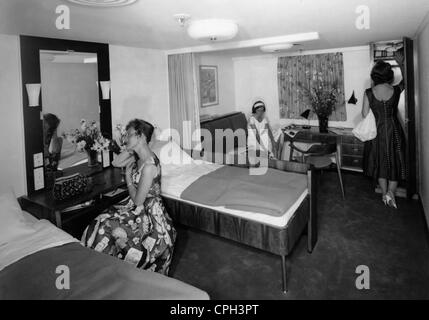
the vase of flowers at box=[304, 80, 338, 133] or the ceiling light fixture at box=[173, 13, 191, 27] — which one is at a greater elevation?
the ceiling light fixture at box=[173, 13, 191, 27]

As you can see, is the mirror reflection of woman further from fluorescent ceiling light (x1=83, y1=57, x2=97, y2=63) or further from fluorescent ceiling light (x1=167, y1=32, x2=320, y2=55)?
fluorescent ceiling light (x1=167, y1=32, x2=320, y2=55)

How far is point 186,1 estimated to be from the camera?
1914 mm

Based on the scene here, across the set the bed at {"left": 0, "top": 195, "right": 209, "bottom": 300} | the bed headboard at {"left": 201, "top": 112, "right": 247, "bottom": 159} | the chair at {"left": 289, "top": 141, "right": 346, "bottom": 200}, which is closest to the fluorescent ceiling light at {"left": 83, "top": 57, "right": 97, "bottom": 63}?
the bed headboard at {"left": 201, "top": 112, "right": 247, "bottom": 159}

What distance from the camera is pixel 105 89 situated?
347 centimetres

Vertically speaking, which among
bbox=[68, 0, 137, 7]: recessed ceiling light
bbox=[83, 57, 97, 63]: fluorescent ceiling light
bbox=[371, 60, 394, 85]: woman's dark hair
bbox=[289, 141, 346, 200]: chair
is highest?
bbox=[83, 57, 97, 63]: fluorescent ceiling light

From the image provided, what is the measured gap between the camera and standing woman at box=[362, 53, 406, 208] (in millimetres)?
3844

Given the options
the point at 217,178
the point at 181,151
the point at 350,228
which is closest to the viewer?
the point at 217,178

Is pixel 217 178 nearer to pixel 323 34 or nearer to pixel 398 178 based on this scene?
pixel 323 34

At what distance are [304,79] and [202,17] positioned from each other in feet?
12.3

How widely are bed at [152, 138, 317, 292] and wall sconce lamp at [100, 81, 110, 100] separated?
1025 millimetres

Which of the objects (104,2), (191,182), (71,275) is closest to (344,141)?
(191,182)
